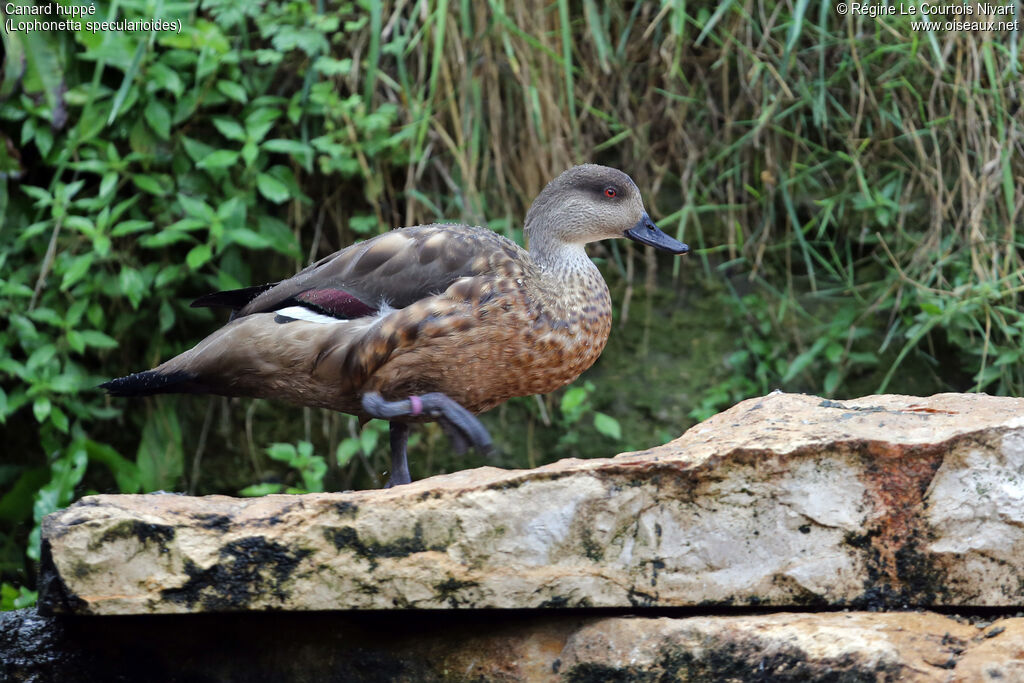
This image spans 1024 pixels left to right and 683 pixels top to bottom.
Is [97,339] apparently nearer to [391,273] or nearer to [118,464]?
[118,464]

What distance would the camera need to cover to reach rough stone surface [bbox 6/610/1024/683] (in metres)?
2.12

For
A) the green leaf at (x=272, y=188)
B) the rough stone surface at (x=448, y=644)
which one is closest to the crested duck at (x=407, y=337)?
the rough stone surface at (x=448, y=644)

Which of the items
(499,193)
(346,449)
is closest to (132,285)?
(346,449)

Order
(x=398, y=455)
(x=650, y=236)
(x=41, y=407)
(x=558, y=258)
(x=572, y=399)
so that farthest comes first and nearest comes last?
(x=572, y=399) → (x=41, y=407) → (x=650, y=236) → (x=558, y=258) → (x=398, y=455)

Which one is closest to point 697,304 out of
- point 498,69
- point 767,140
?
point 767,140

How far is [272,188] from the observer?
14.0 feet

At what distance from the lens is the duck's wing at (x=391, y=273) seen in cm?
299

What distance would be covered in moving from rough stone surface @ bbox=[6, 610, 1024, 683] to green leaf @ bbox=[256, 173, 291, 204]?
2122mm

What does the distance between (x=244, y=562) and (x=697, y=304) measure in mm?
2924

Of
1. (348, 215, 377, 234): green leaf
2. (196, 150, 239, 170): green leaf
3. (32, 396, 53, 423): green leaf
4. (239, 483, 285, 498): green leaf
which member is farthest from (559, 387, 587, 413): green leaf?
(32, 396, 53, 423): green leaf

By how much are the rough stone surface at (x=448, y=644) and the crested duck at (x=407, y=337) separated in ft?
1.96

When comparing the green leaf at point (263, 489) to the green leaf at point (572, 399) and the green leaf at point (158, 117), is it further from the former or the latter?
the green leaf at point (158, 117)

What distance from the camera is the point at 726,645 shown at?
215cm

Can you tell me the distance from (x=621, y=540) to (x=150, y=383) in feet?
4.75
